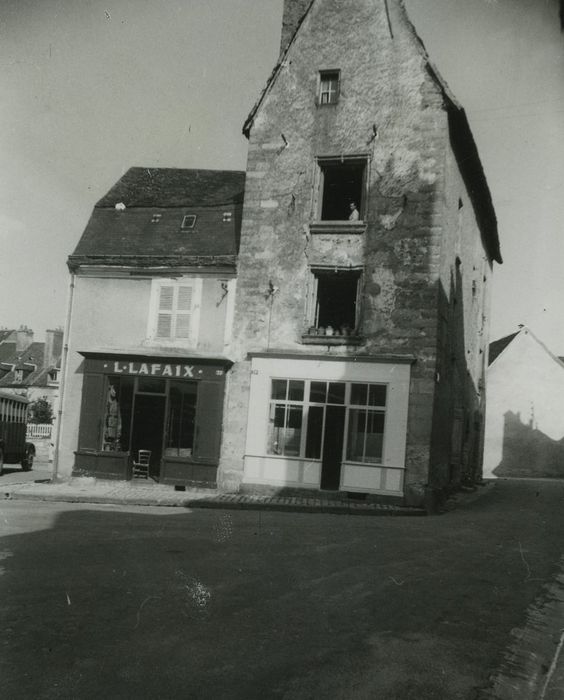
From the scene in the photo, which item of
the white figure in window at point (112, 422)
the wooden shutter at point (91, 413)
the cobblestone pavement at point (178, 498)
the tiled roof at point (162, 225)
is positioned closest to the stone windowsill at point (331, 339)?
the tiled roof at point (162, 225)

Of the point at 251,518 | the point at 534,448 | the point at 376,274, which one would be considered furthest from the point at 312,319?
the point at 534,448

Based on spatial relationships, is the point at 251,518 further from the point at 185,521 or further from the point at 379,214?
the point at 379,214

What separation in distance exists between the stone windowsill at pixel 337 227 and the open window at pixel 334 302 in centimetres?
98

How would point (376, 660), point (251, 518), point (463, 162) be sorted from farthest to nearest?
point (463, 162) → point (251, 518) → point (376, 660)

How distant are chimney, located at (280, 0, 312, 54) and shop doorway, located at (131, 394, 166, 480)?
1043 cm

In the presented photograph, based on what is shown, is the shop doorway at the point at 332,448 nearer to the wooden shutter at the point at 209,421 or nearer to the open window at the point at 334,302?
the open window at the point at 334,302

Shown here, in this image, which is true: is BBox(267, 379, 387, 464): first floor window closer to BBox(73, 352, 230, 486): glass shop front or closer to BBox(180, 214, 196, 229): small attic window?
BBox(73, 352, 230, 486): glass shop front

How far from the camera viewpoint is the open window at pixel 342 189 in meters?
16.9

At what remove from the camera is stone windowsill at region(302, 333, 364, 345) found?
16250mm

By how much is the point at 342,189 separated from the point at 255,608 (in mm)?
13797

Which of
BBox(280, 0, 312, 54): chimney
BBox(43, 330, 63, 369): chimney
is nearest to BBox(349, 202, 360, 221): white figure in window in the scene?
BBox(280, 0, 312, 54): chimney

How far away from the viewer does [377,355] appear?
1585 centimetres

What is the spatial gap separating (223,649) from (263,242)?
13333 millimetres

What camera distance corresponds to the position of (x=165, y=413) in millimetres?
17172
